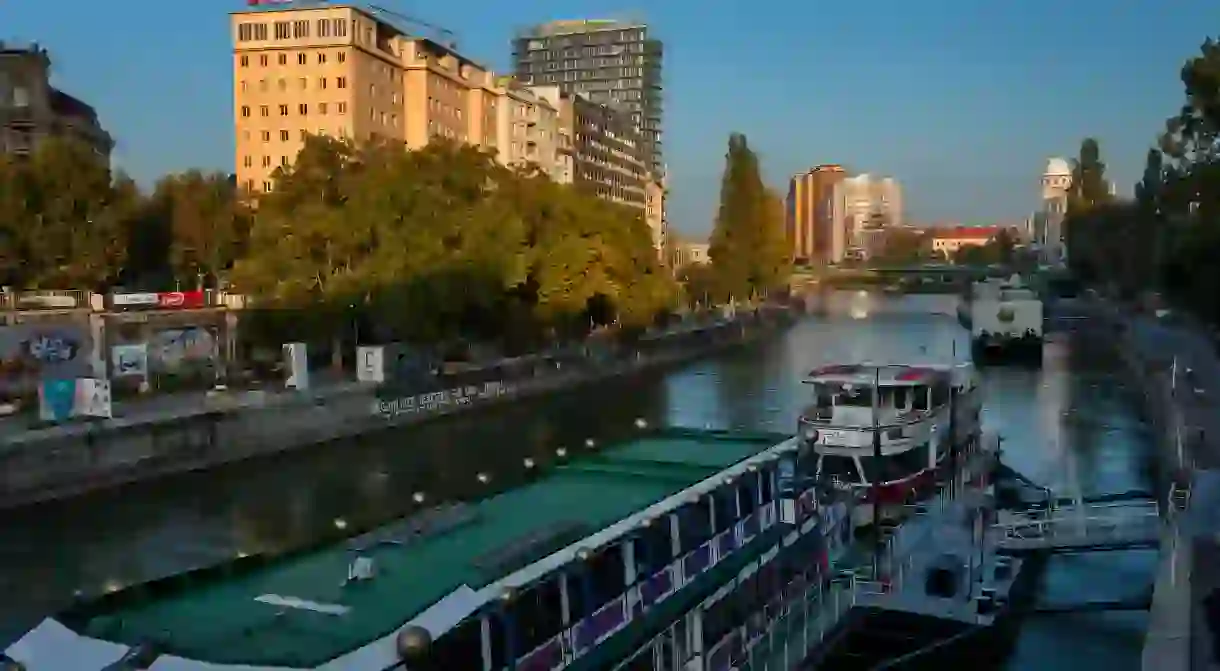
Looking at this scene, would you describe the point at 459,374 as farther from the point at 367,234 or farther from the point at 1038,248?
the point at 1038,248

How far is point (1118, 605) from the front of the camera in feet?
47.7

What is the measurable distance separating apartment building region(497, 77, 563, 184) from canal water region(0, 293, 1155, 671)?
33831 mm

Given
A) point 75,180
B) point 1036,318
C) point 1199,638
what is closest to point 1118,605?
point 1199,638

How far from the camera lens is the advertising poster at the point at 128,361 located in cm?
2831

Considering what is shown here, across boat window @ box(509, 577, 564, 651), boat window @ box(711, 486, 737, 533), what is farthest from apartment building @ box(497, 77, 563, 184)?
boat window @ box(509, 577, 564, 651)

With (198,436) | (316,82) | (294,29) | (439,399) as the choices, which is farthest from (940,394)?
(294,29)

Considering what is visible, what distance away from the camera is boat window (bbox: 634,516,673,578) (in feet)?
30.9

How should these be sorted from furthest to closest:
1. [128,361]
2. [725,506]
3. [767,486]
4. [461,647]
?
[128,361]
[767,486]
[725,506]
[461,647]

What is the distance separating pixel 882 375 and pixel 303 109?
2011 inches

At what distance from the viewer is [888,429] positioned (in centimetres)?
1844

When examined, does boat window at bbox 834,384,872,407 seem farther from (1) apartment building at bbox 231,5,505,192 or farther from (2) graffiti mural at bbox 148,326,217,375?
(1) apartment building at bbox 231,5,505,192

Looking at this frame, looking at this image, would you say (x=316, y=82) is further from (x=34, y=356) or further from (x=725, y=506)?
(x=725, y=506)

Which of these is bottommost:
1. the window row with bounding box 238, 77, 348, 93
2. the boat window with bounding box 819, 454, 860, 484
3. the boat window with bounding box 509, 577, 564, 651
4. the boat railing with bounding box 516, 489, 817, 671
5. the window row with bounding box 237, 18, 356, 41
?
the boat window with bounding box 819, 454, 860, 484

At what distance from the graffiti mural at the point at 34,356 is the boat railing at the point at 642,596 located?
22087 mm
